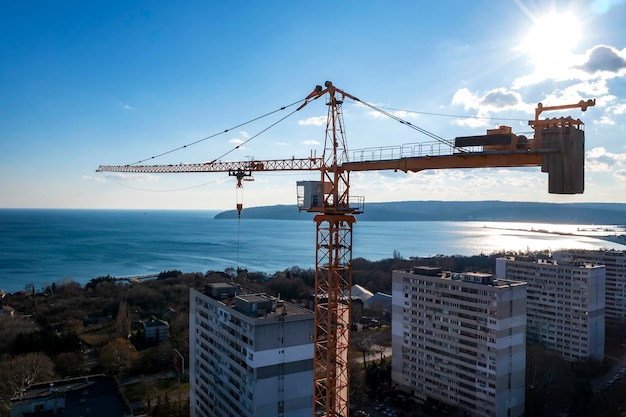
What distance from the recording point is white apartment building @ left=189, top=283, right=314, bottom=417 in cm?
633

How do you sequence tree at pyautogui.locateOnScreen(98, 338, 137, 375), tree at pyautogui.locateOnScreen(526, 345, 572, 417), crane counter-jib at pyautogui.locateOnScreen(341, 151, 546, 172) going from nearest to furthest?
crane counter-jib at pyautogui.locateOnScreen(341, 151, 546, 172), tree at pyautogui.locateOnScreen(526, 345, 572, 417), tree at pyautogui.locateOnScreen(98, 338, 137, 375)

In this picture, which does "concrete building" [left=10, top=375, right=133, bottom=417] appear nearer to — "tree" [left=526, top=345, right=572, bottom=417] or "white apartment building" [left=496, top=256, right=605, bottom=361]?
"tree" [left=526, top=345, right=572, bottom=417]

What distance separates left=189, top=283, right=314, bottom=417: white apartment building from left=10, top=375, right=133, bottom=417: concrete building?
1.54 meters

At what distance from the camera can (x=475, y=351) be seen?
360 inches

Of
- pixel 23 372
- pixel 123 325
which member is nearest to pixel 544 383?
pixel 23 372

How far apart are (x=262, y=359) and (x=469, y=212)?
97.4 m

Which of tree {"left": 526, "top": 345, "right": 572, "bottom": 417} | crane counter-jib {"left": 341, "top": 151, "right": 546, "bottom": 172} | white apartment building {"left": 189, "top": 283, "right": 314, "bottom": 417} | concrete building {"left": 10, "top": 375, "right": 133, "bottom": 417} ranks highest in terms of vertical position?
crane counter-jib {"left": 341, "top": 151, "right": 546, "bottom": 172}

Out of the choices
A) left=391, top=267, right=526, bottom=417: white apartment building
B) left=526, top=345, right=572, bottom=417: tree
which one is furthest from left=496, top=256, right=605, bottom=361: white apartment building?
left=391, top=267, right=526, bottom=417: white apartment building

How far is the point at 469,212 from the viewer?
97.2 m

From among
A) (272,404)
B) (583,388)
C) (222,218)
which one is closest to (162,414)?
(272,404)

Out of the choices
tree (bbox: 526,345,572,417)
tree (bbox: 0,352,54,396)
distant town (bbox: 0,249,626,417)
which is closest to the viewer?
distant town (bbox: 0,249,626,417)

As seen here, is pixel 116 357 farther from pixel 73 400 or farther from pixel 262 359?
pixel 262 359

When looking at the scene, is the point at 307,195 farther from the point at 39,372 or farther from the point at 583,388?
the point at 583,388

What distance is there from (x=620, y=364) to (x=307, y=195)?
39.9 feet
